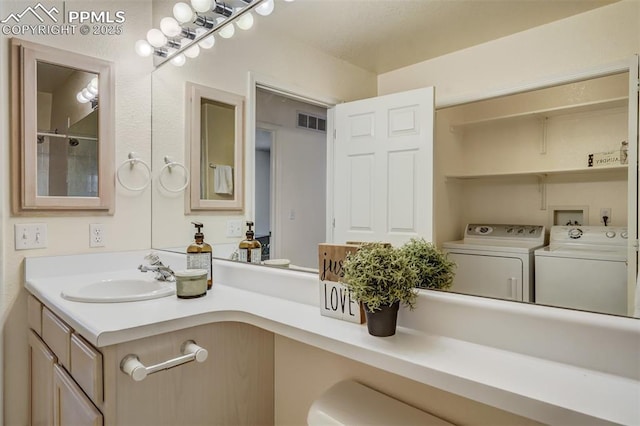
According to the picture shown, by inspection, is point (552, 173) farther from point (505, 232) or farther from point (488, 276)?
point (488, 276)

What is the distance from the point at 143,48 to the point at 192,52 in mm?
274

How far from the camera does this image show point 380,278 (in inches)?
33.2

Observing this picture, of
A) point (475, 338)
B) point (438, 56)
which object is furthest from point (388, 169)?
point (475, 338)

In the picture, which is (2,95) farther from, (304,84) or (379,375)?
(379,375)

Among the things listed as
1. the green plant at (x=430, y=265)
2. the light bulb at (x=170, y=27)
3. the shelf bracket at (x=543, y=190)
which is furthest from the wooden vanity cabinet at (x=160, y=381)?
the light bulb at (x=170, y=27)

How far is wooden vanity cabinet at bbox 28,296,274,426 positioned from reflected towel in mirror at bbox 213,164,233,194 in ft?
2.49

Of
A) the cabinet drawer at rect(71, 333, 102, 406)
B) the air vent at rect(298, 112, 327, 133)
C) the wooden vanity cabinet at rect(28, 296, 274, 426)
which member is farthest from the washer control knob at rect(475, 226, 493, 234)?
the cabinet drawer at rect(71, 333, 102, 406)

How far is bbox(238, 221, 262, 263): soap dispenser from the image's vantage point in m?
1.56

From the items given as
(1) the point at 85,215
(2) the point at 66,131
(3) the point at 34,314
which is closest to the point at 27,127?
(2) the point at 66,131

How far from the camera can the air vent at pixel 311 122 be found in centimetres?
134

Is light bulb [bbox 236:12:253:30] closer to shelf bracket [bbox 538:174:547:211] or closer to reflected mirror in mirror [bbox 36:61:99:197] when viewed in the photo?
reflected mirror in mirror [bbox 36:61:99:197]

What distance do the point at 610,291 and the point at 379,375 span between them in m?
0.62

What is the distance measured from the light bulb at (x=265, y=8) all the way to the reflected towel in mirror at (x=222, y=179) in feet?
2.26

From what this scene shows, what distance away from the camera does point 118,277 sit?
5.58ft
